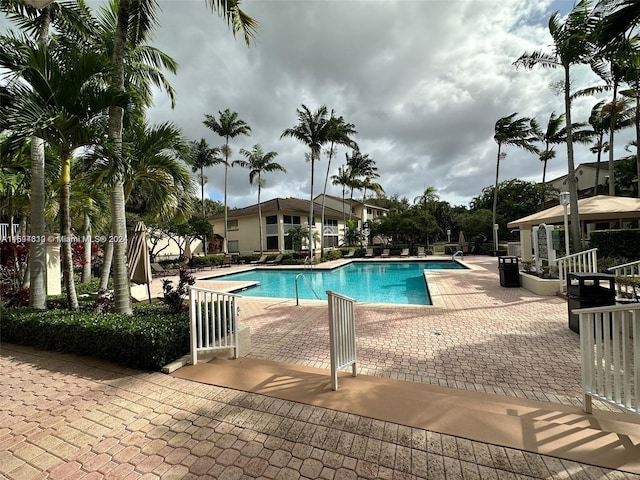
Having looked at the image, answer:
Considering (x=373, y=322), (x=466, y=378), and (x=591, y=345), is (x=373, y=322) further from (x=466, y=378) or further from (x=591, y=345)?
(x=591, y=345)

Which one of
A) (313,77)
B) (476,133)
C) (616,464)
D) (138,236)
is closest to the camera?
(616,464)

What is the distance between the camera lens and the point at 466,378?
3564 mm

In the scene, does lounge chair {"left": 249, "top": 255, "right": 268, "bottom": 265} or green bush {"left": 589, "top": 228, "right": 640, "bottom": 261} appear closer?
green bush {"left": 589, "top": 228, "right": 640, "bottom": 261}

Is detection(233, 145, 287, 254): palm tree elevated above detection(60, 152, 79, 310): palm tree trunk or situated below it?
above

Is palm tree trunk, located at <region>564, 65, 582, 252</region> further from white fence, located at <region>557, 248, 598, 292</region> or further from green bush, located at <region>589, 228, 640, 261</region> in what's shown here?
green bush, located at <region>589, 228, 640, 261</region>

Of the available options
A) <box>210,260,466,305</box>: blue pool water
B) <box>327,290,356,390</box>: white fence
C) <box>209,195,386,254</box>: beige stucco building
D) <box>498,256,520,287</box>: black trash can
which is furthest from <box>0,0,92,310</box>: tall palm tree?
<box>209,195,386,254</box>: beige stucco building

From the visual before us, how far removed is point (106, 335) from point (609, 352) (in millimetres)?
5658

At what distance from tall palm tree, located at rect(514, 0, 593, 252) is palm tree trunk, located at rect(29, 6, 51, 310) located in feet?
47.7

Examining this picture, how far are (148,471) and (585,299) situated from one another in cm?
645

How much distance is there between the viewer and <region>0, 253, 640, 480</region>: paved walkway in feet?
6.30

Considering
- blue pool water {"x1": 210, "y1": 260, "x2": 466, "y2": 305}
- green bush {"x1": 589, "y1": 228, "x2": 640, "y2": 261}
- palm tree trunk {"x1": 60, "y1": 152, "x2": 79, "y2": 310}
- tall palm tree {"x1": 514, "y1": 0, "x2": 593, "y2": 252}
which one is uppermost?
tall palm tree {"x1": 514, "y1": 0, "x2": 593, "y2": 252}

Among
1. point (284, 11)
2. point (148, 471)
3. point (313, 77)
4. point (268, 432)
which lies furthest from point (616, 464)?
point (313, 77)

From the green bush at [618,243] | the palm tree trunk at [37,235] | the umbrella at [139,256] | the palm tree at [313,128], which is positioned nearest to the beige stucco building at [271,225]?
the palm tree at [313,128]

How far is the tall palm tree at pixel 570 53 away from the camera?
340 inches
